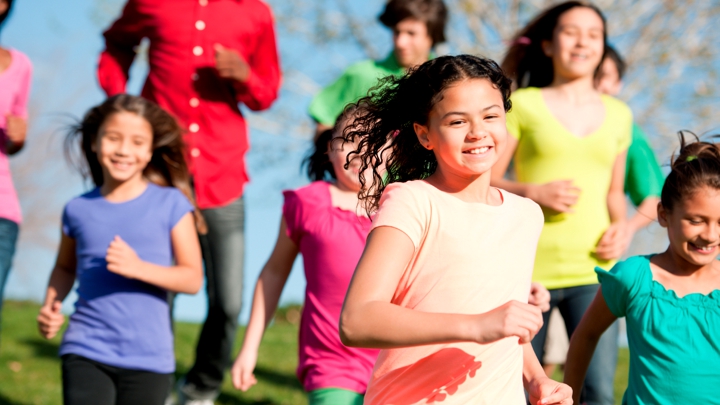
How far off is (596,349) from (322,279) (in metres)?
1.24

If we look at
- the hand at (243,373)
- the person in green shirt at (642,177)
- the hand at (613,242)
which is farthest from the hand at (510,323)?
the person in green shirt at (642,177)

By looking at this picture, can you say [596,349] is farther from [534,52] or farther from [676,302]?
[534,52]

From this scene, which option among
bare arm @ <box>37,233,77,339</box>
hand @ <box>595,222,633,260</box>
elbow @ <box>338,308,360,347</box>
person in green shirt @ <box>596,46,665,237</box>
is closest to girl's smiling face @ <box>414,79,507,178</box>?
elbow @ <box>338,308,360,347</box>

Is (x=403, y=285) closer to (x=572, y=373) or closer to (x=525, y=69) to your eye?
(x=572, y=373)

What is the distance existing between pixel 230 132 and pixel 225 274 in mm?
782

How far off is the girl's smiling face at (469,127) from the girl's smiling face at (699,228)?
3.16 feet

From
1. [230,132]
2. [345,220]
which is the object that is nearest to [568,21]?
[345,220]

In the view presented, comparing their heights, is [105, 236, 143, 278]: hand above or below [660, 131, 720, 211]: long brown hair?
below

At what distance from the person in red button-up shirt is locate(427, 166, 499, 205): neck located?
2341mm

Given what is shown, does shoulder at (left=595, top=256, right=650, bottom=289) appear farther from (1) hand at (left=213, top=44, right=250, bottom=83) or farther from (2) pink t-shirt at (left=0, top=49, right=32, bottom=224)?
(2) pink t-shirt at (left=0, top=49, right=32, bottom=224)

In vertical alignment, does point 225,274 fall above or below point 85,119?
below

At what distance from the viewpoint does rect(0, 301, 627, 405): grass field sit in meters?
Answer: 6.24

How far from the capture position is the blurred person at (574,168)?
3977 millimetres

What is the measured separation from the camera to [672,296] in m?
3.09
